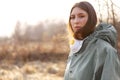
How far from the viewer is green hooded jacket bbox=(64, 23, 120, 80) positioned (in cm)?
258

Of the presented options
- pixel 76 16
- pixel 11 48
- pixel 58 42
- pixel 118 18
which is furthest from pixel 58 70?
pixel 76 16

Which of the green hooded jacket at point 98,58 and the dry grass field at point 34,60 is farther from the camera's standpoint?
the dry grass field at point 34,60

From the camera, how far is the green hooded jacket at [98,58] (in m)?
2.58

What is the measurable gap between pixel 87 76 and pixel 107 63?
0.18 metres

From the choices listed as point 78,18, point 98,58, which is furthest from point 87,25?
point 98,58

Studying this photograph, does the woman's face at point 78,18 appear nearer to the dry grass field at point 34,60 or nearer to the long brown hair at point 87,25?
the long brown hair at point 87,25

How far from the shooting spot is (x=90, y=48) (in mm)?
2713

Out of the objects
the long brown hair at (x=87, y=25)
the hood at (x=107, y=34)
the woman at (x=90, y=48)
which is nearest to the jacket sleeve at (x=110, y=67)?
the woman at (x=90, y=48)

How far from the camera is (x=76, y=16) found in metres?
2.83

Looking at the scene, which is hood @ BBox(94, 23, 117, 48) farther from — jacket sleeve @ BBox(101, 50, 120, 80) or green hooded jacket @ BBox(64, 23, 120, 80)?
jacket sleeve @ BBox(101, 50, 120, 80)

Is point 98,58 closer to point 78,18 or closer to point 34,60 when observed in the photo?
point 78,18

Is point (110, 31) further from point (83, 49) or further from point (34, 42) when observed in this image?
point (34, 42)

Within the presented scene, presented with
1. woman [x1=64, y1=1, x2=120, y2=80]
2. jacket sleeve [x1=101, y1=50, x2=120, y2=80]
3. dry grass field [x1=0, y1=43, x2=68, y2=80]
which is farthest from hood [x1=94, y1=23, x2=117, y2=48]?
dry grass field [x1=0, y1=43, x2=68, y2=80]

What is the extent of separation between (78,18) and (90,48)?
25 centimetres
